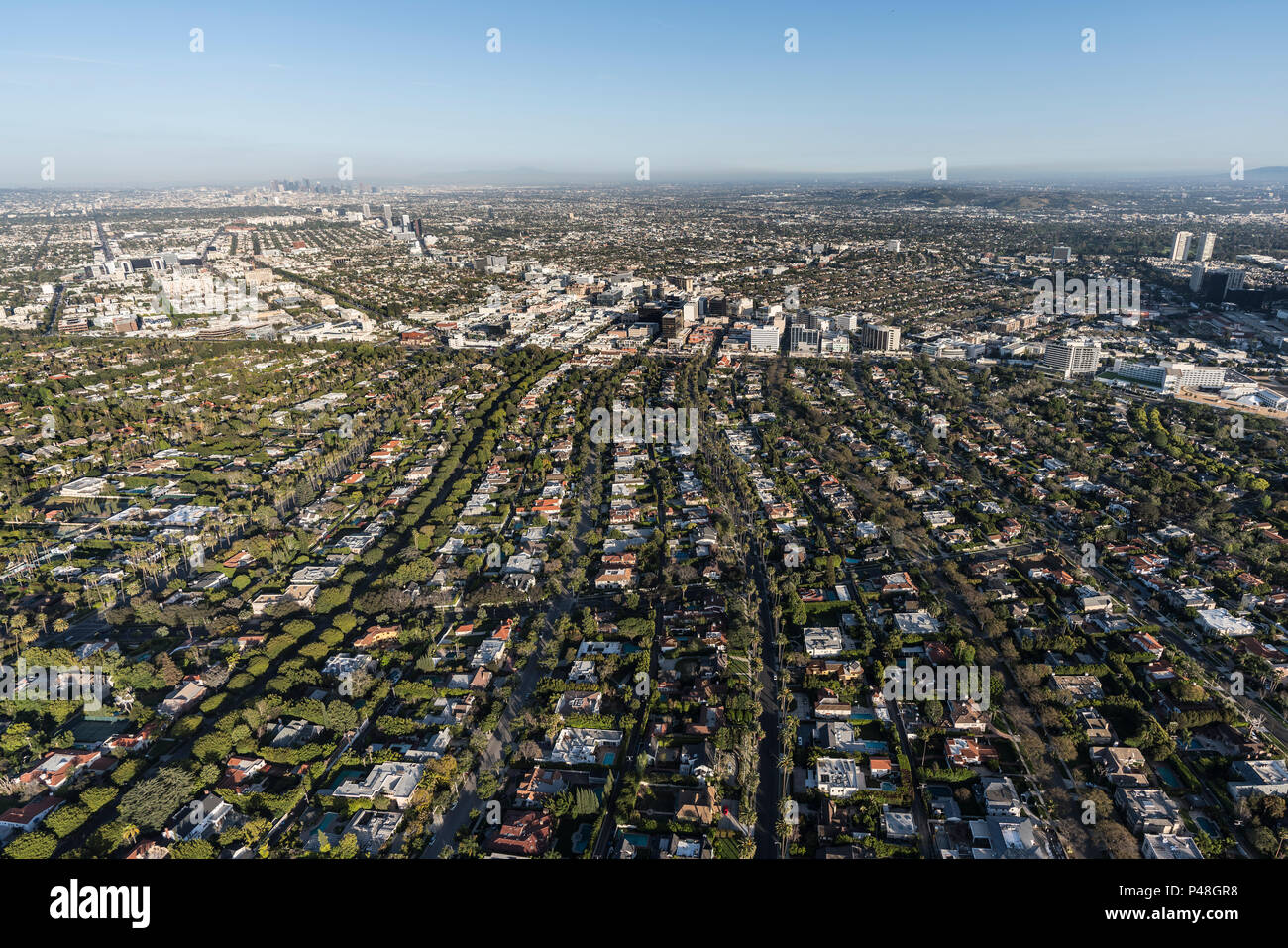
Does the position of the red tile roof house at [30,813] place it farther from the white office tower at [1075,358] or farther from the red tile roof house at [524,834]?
the white office tower at [1075,358]

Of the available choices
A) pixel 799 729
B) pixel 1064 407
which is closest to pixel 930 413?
pixel 1064 407

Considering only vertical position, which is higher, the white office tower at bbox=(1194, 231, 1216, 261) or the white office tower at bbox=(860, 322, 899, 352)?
the white office tower at bbox=(1194, 231, 1216, 261)

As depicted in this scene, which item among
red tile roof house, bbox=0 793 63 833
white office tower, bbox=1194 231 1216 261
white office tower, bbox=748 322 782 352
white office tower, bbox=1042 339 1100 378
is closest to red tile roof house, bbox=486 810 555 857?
red tile roof house, bbox=0 793 63 833

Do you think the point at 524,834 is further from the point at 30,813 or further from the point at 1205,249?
the point at 1205,249

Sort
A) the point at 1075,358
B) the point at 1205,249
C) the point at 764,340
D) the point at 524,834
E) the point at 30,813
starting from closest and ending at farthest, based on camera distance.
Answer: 1. the point at 524,834
2. the point at 30,813
3. the point at 1075,358
4. the point at 764,340
5. the point at 1205,249

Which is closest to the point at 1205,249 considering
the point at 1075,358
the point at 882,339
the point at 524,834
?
the point at 1075,358

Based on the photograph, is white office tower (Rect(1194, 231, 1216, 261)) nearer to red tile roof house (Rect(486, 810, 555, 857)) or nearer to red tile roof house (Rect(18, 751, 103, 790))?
red tile roof house (Rect(486, 810, 555, 857))
